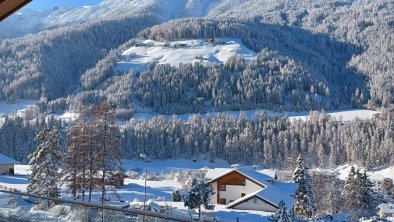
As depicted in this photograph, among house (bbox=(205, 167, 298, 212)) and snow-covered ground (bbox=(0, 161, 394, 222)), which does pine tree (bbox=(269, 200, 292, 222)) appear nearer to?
snow-covered ground (bbox=(0, 161, 394, 222))

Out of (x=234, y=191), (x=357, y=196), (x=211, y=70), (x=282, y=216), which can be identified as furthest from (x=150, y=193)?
(x=211, y=70)

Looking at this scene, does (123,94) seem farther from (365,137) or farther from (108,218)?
(108,218)

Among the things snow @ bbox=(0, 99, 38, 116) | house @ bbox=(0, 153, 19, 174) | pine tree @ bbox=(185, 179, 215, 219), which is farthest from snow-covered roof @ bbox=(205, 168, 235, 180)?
snow @ bbox=(0, 99, 38, 116)

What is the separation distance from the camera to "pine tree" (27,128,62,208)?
84.1 ft

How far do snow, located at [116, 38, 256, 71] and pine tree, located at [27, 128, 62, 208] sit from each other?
123 metres

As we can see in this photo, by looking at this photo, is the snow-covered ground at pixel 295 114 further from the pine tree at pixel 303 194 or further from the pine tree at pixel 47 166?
the pine tree at pixel 47 166

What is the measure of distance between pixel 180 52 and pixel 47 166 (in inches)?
5399

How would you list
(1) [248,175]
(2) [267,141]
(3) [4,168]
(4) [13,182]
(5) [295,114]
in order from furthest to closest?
(5) [295,114] → (2) [267,141] → (3) [4,168] → (4) [13,182] → (1) [248,175]

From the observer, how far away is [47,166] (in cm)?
2598

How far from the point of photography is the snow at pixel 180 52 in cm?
15400

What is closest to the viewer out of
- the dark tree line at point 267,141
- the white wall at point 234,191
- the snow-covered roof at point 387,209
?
the white wall at point 234,191

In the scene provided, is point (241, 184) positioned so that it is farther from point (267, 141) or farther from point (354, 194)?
point (267, 141)

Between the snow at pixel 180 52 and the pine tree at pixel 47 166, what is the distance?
123m

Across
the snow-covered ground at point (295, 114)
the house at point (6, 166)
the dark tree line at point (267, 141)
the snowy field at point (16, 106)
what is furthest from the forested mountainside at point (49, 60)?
the house at point (6, 166)
